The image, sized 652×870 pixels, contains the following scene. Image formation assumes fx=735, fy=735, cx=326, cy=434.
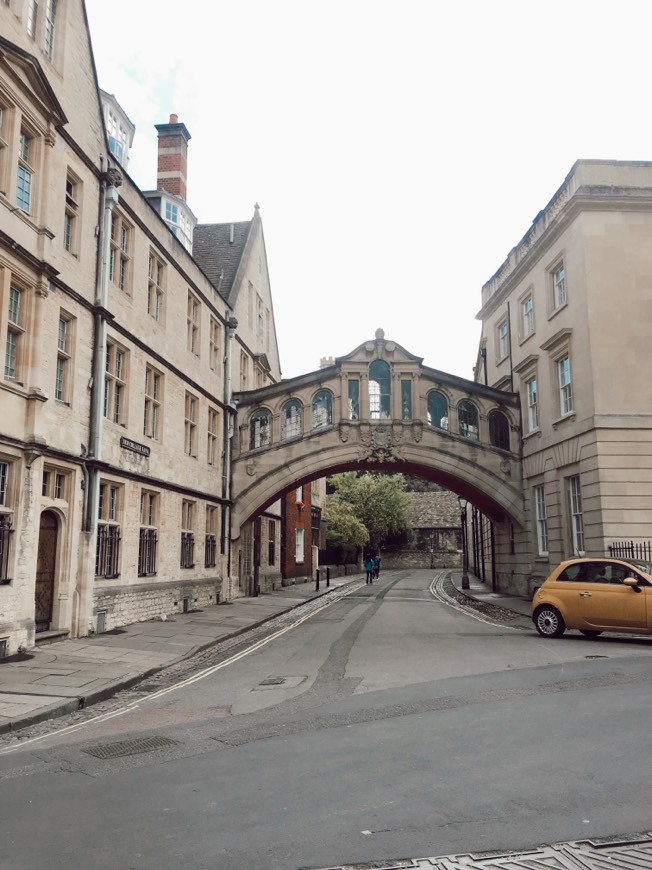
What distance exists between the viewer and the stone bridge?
27156 mm

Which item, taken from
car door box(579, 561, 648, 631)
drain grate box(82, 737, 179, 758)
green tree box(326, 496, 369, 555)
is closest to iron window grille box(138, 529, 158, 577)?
car door box(579, 561, 648, 631)

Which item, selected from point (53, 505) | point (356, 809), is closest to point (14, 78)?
point (53, 505)

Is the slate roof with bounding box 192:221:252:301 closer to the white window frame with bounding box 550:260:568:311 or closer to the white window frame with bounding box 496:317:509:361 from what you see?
the white window frame with bounding box 496:317:509:361

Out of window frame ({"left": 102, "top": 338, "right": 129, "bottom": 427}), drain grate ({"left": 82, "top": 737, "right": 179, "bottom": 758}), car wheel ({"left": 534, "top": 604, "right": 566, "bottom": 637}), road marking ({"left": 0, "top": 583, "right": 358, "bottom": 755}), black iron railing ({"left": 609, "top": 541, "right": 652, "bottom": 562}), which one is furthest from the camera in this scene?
black iron railing ({"left": 609, "top": 541, "right": 652, "bottom": 562})

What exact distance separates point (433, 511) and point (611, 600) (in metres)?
→ 58.6

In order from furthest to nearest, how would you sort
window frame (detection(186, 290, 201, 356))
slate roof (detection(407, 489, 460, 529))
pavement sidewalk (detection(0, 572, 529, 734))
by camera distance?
slate roof (detection(407, 489, 460, 529)) → window frame (detection(186, 290, 201, 356)) → pavement sidewalk (detection(0, 572, 529, 734))

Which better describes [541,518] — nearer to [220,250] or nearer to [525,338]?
[525,338]

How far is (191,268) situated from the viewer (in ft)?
75.8

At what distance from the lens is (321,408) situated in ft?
91.8

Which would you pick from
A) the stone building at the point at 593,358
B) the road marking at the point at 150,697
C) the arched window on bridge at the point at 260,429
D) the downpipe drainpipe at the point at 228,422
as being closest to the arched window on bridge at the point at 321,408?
the arched window on bridge at the point at 260,429

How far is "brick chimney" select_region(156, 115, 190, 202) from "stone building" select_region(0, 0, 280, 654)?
74.4 inches

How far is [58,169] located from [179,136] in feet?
43.5

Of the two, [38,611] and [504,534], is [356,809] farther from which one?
[504,534]

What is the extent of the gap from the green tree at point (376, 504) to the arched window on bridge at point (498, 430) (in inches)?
1359
